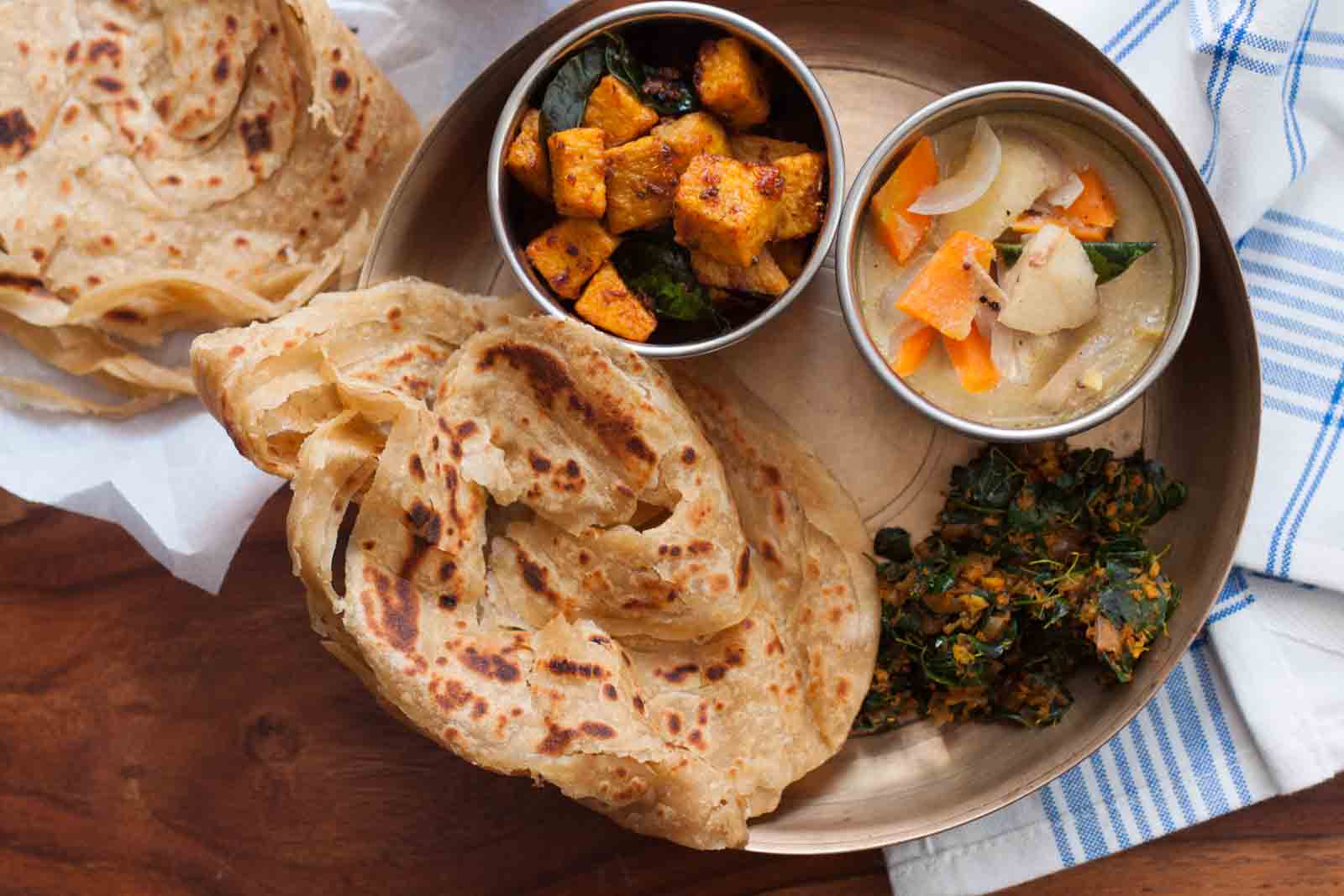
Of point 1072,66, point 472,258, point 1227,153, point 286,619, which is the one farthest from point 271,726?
point 1227,153

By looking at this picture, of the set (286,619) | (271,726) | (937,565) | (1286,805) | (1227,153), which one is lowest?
(271,726)

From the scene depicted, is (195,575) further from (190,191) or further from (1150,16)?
(1150,16)

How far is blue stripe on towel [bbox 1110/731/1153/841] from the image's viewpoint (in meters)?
2.88

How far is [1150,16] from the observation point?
285 centimetres

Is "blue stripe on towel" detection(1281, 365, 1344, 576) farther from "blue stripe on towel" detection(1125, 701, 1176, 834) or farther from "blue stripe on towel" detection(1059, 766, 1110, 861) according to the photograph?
"blue stripe on towel" detection(1059, 766, 1110, 861)

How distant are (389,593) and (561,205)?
0.91 metres

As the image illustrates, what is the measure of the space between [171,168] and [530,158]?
988 millimetres

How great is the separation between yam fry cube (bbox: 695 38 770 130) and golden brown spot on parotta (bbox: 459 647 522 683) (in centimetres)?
129

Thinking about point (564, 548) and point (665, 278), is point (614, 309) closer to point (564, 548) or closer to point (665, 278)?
point (665, 278)

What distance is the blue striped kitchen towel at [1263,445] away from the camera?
2752mm

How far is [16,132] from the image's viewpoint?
2.74 meters

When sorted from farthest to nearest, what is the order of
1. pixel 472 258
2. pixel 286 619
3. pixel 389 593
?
pixel 286 619 → pixel 472 258 → pixel 389 593

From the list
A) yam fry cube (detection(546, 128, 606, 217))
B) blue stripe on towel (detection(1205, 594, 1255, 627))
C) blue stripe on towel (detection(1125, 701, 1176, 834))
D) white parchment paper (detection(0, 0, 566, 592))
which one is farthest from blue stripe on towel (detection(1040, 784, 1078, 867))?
white parchment paper (detection(0, 0, 566, 592))

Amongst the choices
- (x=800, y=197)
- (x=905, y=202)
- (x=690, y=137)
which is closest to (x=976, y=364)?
(x=905, y=202)
